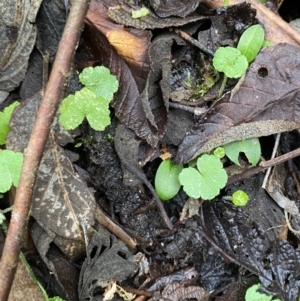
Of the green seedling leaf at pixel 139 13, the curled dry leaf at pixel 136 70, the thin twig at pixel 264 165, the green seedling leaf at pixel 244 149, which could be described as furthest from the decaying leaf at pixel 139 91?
the thin twig at pixel 264 165

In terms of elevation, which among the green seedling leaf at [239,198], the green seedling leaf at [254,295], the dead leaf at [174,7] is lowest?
the green seedling leaf at [254,295]

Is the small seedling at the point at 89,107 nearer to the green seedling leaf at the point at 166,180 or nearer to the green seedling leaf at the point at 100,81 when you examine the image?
the green seedling leaf at the point at 100,81

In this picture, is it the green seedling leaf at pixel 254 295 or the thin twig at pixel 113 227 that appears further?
the green seedling leaf at pixel 254 295

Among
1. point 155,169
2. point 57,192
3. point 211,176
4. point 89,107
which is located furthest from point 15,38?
point 211,176

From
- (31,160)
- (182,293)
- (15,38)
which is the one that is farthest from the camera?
(182,293)

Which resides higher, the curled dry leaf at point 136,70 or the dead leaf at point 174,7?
the dead leaf at point 174,7

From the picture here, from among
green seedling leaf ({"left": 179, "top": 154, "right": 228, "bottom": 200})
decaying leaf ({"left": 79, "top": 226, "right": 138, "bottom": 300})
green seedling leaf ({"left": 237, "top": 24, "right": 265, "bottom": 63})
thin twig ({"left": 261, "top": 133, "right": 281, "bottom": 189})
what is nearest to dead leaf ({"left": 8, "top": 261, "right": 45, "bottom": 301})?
decaying leaf ({"left": 79, "top": 226, "right": 138, "bottom": 300})

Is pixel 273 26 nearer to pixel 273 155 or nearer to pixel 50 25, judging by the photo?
pixel 273 155

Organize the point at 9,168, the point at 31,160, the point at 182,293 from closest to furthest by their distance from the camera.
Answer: the point at 31,160 < the point at 9,168 < the point at 182,293
